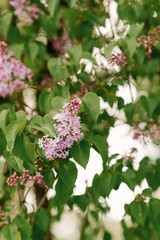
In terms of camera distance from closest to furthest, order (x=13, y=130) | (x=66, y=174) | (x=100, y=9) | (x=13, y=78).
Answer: (x=13, y=130) < (x=66, y=174) < (x=13, y=78) < (x=100, y=9)

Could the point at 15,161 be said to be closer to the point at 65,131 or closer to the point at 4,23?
the point at 65,131

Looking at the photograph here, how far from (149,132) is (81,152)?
0.54m

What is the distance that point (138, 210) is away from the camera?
0.98m

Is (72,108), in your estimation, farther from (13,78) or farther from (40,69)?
(40,69)

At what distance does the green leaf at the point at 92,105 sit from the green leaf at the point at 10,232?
0.53 meters

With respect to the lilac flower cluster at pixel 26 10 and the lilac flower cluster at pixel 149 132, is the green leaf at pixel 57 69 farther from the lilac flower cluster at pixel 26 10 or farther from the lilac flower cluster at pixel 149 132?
the lilac flower cluster at pixel 149 132

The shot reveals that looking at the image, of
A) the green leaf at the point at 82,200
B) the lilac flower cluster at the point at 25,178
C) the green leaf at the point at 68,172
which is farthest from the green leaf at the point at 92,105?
the green leaf at the point at 82,200

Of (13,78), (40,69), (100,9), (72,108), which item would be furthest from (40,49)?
(72,108)

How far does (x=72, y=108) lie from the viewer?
0.62 m

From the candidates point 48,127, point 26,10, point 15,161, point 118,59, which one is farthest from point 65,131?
point 26,10

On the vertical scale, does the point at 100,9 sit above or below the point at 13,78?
above

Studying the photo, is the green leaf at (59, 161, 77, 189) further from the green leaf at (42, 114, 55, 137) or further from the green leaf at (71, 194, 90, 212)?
the green leaf at (71, 194, 90, 212)

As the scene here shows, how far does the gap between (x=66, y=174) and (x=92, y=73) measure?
1.92 feet

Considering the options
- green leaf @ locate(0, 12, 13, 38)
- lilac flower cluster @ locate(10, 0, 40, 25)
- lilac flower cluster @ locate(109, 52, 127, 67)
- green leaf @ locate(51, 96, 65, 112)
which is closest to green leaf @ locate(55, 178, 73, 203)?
green leaf @ locate(51, 96, 65, 112)
